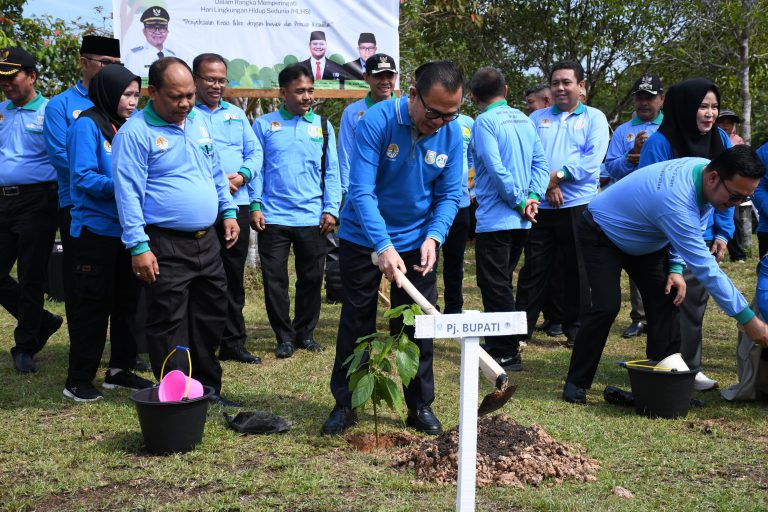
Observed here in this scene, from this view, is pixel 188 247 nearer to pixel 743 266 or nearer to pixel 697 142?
pixel 697 142

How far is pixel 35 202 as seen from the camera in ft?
20.8

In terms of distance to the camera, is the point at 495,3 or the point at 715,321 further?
the point at 495,3

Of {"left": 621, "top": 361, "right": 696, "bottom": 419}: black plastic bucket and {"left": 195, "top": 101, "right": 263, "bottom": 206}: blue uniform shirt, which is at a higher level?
{"left": 195, "top": 101, "right": 263, "bottom": 206}: blue uniform shirt

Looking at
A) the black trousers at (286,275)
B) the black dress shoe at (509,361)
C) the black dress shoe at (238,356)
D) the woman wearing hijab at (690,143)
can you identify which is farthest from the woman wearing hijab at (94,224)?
the woman wearing hijab at (690,143)

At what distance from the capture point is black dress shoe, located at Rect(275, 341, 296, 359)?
689cm

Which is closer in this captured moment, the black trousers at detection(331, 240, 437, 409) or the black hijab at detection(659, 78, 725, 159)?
the black trousers at detection(331, 240, 437, 409)

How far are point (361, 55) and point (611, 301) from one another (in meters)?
4.32

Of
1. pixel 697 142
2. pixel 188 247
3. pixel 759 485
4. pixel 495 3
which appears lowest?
pixel 759 485

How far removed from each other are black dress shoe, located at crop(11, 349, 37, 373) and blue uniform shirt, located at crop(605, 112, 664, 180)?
5676 millimetres

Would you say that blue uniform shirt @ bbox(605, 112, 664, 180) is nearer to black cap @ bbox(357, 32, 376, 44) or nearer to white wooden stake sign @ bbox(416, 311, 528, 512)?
black cap @ bbox(357, 32, 376, 44)

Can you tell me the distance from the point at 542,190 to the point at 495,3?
44.8ft

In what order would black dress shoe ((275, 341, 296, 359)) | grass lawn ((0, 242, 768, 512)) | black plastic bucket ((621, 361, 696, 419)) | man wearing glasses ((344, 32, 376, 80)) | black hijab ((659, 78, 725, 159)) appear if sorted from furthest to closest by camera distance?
1. man wearing glasses ((344, 32, 376, 80))
2. black dress shoe ((275, 341, 296, 359))
3. black hijab ((659, 78, 725, 159))
4. black plastic bucket ((621, 361, 696, 419))
5. grass lawn ((0, 242, 768, 512))

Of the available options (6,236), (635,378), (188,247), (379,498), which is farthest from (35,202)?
(635,378)

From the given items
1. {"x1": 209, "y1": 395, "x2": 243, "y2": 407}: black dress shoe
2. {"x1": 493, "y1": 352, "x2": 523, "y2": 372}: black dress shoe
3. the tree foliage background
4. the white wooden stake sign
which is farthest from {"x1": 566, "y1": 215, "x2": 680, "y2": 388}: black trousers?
the tree foliage background
